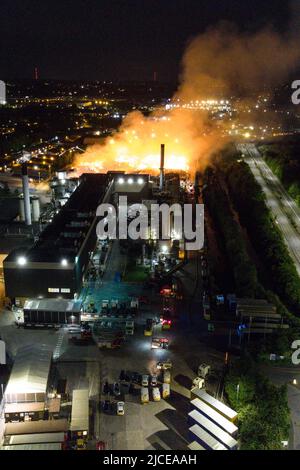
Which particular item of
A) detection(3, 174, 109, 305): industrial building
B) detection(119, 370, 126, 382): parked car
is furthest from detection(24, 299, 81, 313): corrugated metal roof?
detection(119, 370, 126, 382): parked car

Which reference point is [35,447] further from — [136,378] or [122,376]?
[136,378]

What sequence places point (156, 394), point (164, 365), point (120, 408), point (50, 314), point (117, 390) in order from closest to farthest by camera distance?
point (120, 408) < point (156, 394) < point (117, 390) < point (164, 365) < point (50, 314)

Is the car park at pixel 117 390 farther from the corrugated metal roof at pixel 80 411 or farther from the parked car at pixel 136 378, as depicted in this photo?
the corrugated metal roof at pixel 80 411

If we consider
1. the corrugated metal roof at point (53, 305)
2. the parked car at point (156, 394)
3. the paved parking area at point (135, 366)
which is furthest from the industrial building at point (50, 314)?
the parked car at point (156, 394)

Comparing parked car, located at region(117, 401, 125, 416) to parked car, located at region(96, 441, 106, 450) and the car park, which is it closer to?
the car park

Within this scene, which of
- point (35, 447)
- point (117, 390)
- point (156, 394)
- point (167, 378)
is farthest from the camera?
point (167, 378)

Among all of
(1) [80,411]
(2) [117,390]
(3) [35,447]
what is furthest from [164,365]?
(3) [35,447]
